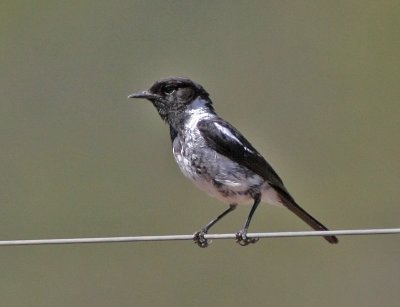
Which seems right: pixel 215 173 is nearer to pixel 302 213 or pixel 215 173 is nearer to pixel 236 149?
pixel 236 149

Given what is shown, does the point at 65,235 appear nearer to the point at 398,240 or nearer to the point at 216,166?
the point at 398,240

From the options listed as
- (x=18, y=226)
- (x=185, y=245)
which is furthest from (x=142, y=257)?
(x=18, y=226)

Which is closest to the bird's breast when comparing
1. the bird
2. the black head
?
the bird

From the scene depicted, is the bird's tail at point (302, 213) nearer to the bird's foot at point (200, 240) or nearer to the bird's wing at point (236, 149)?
the bird's wing at point (236, 149)

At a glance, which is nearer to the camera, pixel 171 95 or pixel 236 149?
pixel 236 149

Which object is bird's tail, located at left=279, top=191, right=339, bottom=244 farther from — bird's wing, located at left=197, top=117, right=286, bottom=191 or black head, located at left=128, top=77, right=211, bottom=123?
black head, located at left=128, top=77, right=211, bottom=123

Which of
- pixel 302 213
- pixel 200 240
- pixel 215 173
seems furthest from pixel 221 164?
pixel 302 213
